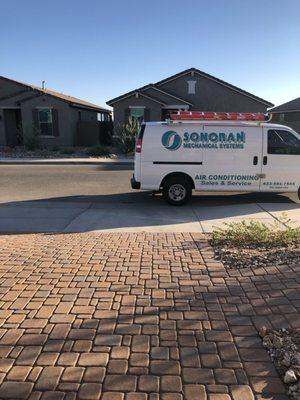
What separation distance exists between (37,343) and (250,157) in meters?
7.67

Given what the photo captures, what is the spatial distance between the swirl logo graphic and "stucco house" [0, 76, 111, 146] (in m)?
19.5

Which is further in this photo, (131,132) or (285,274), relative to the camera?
(131,132)

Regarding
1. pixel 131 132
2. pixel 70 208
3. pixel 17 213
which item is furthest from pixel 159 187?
pixel 131 132

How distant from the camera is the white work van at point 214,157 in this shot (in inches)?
382

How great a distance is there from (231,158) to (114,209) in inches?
124

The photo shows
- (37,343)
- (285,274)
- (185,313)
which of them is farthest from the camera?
(285,274)

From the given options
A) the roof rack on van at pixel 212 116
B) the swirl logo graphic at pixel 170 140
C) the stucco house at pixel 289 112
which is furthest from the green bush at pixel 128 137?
the stucco house at pixel 289 112

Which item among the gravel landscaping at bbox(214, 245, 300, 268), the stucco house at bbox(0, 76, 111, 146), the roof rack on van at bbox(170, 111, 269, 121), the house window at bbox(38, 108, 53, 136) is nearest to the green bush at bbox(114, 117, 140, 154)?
the stucco house at bbox(0, 76, 111, 146)

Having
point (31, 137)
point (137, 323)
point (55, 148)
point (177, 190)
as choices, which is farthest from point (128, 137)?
point (137, 323)

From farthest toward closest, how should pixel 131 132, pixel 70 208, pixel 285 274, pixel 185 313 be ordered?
pixel 131 132 < pixel 70 208 < pixel 285 274 < pixel 185 313

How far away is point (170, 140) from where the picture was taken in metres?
9.68

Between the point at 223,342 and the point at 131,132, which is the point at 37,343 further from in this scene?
the point at 131,132

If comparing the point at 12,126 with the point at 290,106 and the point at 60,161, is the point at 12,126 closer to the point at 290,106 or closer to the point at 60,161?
the point at 60,161

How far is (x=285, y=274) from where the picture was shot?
15.6 ft
